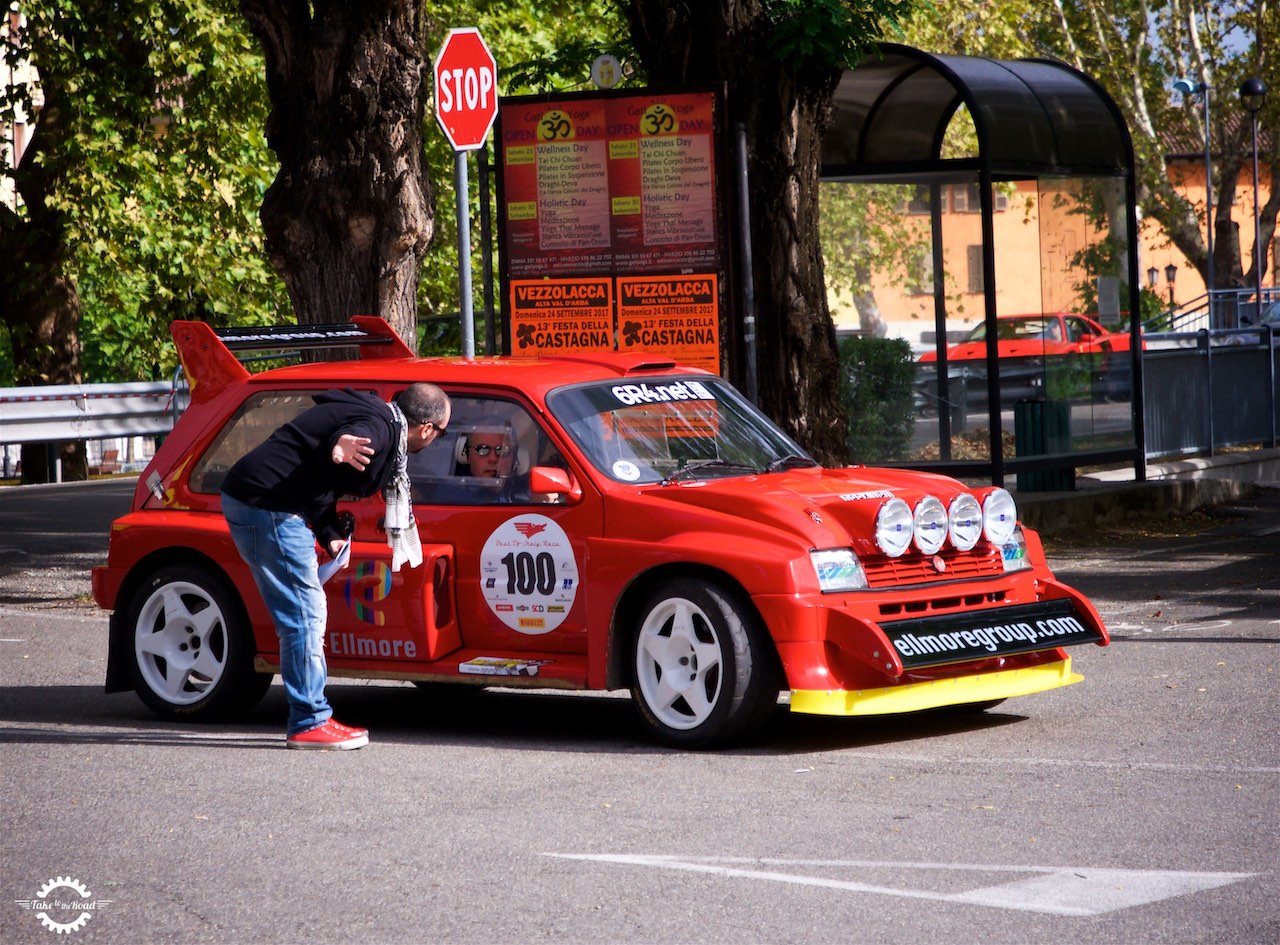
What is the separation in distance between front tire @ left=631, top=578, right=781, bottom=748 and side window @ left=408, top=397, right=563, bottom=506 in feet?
2.71

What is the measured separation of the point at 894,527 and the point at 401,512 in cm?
196

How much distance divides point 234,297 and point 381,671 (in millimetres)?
20544

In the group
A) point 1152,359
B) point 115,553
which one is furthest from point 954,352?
point 115,553

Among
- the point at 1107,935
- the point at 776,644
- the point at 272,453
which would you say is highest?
the point at 272,453

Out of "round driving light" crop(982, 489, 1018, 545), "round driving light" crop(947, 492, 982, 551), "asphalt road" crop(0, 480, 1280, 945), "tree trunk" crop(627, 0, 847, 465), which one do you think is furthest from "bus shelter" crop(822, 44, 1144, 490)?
"round driving light" crop(947, 492, 982, 551)

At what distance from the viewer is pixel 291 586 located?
816cm

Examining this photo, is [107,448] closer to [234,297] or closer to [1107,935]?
[234,297]

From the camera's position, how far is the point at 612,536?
8.11 m

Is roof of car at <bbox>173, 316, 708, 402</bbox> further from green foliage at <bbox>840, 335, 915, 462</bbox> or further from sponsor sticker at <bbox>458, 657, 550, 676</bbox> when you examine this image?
green foliage at <bbox>840, 335, 915, 462</bbox>

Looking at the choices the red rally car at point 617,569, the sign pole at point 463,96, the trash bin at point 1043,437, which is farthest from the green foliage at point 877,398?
the red rally car at point 617,569

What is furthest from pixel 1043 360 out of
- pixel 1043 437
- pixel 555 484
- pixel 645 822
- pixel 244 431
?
pixel 645 822

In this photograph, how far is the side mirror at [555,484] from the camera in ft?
26.8

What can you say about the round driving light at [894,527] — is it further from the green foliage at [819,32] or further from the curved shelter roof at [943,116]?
the curved shelter roof at [943,116]

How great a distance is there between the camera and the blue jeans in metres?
8.13
